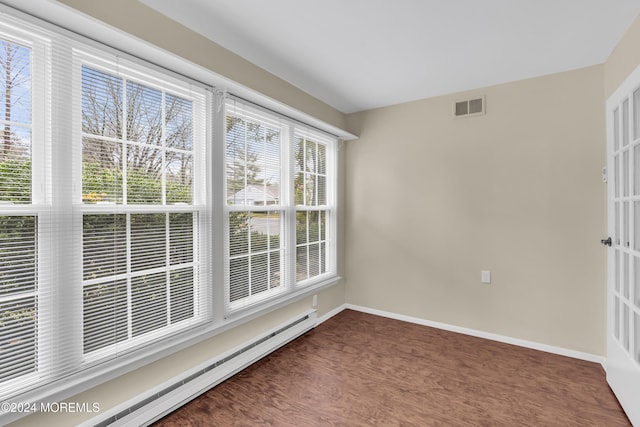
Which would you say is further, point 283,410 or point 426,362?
point 426,362

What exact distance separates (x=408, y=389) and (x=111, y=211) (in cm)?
235

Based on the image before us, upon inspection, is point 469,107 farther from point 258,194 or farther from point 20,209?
point 20,209

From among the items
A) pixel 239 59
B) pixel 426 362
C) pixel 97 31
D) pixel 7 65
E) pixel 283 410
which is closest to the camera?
pixel 7 65

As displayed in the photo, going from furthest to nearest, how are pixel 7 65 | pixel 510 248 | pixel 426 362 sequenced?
pixel 510 248 → pixel 426 362 → pixel 7 65

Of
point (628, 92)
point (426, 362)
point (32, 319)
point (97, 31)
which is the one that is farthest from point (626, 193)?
point (32, 319)

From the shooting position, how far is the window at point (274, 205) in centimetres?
243

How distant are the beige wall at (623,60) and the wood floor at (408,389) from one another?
2316 millimetres

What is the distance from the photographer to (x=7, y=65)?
4.49ft

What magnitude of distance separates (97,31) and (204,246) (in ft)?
4.54

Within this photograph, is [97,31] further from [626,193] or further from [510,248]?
[510,248]

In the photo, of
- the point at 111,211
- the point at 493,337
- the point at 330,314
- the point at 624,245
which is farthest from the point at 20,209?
the point at 493,337

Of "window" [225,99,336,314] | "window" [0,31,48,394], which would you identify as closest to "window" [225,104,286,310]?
"window" [225,99,336,314]

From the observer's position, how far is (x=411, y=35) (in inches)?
86.6

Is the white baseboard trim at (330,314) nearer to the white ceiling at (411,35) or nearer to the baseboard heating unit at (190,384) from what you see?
the baseboard heating unit at (190,384)
